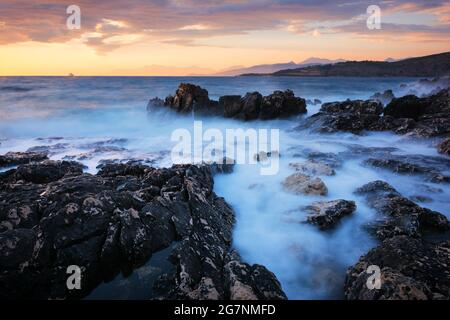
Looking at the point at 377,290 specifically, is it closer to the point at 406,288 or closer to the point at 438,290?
the point at 406,288

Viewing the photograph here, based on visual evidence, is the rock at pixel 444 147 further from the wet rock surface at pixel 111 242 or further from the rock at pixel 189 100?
the rock at pixel 189 100

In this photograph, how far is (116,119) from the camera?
25828 mm

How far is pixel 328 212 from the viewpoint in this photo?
715 cm

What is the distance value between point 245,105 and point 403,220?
55.4ft

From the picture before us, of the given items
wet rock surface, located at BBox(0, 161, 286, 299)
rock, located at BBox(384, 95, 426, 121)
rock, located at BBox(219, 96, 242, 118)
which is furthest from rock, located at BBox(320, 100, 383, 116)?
wet rock surface, located at BBox(0, 161, 286, 299)

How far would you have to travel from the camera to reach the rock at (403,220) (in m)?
6.43

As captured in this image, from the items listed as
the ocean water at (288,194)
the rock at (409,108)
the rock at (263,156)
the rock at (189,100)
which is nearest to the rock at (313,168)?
the ocean water at (288,194)

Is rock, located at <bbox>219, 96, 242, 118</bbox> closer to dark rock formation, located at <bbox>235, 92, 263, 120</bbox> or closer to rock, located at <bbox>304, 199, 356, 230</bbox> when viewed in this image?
dark rock formation, located at <bbox>235, 92, 263, 120</bbox>

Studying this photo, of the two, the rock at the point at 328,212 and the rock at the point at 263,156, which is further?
the rock at the point at 263,156

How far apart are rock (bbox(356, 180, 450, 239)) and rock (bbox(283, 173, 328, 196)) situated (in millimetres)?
1227

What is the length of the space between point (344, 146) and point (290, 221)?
25.7 feet

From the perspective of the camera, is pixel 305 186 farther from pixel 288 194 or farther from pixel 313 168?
pixel 313 168

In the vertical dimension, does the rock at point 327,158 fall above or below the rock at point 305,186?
above

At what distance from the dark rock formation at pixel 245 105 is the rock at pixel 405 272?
56.9ft
